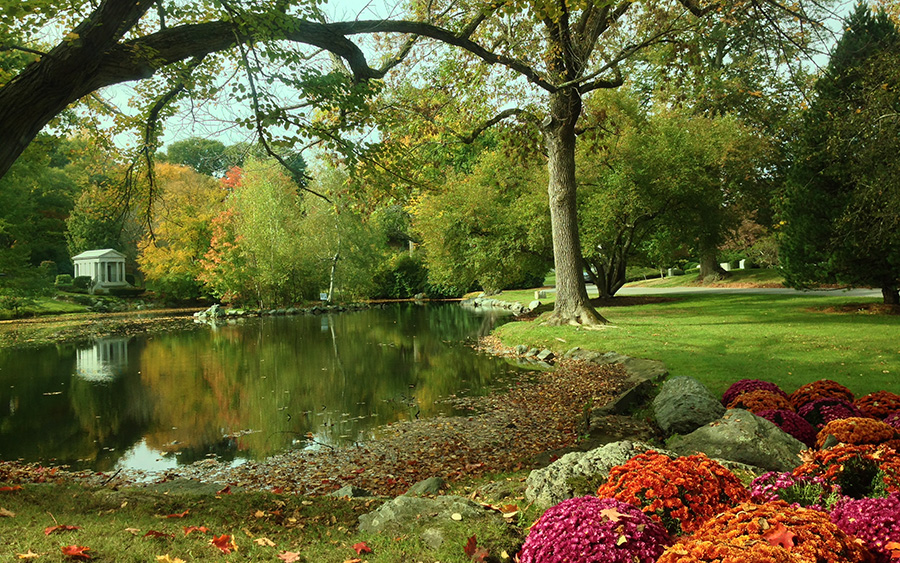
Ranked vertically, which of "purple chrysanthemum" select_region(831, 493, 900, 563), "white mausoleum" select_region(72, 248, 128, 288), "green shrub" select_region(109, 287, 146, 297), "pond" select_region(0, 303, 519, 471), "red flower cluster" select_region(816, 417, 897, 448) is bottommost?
"pond" select_region(0, 303, 519, 471)

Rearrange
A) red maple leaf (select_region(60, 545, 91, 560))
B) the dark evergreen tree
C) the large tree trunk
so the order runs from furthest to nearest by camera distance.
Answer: the large tree trunk → the dark evergreen tree → red maple leaf (select_region(60, 545, 91, 560))

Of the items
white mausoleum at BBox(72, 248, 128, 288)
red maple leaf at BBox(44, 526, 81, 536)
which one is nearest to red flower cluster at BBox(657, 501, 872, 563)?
red maple leaf at BBox(44, 526, 81, 536)

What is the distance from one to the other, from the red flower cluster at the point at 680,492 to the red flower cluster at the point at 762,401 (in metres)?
3.21

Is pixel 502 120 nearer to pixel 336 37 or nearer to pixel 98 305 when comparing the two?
pixel 336 37

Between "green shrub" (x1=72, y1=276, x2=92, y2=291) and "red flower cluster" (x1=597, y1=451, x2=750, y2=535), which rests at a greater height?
"green shrub" (x1=72, y1=276, x2=92, y2=291)

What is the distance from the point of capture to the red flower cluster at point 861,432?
4.54 m

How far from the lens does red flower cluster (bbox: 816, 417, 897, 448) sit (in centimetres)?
454

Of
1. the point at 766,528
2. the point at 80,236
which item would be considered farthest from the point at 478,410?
the point at 80,236

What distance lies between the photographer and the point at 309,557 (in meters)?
3.39

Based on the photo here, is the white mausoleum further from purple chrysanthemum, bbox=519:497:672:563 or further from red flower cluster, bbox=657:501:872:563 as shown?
red flower cluster, bbox=657:501:872:563

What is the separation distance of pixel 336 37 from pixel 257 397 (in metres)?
7.30

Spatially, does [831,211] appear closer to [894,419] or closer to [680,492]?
[894,419]

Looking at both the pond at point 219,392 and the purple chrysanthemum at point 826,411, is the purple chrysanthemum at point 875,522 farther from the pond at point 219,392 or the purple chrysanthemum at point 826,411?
the pond at point 219,392

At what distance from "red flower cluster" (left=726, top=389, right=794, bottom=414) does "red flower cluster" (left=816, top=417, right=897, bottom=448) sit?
4.43ft
